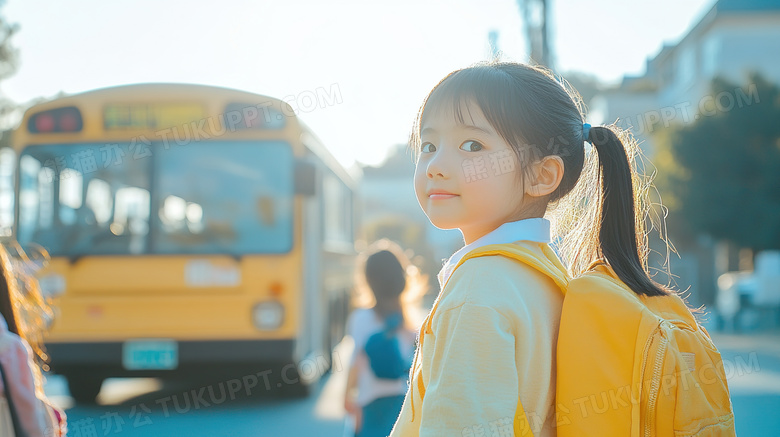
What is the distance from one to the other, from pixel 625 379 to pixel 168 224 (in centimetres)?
684

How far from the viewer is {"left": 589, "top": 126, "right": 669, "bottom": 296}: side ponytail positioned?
1613 mm

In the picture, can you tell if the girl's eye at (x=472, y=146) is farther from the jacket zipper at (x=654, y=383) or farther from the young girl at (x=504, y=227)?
the jacket zipper at (x=654, y=383)

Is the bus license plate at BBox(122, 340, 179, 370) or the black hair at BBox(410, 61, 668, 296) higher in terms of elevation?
the black hair at BBox(410, 61, 668, 296)

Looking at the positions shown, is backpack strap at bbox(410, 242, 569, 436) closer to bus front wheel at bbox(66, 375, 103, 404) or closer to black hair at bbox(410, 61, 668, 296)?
black hair at bbox(410, 61, 668, 296)

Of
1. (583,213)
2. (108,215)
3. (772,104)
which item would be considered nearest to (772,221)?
(772,104)

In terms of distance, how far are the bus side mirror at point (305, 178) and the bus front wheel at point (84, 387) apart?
10.1 feet

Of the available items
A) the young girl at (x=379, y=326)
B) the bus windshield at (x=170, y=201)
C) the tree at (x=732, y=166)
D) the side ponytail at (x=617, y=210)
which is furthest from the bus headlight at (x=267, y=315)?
the tree at (x=732, y=166)

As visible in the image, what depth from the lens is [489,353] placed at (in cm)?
123

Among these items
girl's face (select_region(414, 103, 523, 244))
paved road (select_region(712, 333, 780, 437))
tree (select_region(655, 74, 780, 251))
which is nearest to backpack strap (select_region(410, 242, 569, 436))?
girl's face (select_region(414, 103, 523, 244))

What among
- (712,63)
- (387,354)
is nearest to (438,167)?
(387,354)

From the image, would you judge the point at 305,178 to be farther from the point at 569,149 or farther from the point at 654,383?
the point at 654,383

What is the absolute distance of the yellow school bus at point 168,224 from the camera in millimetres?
7516

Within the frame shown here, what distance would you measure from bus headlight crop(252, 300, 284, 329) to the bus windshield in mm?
512

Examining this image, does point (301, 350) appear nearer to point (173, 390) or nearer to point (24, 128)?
point (173, 390)
